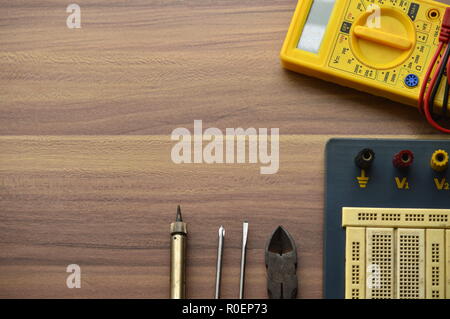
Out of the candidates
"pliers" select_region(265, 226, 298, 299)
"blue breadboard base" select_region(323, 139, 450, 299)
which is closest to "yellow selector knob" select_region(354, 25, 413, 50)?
"blue breadboard base" select_region(323, 139, 450, 299)

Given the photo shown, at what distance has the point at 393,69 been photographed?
2.95 ft

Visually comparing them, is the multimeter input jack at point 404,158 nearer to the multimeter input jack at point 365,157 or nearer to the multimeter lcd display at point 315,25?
the multimeter input jack at point 365,157

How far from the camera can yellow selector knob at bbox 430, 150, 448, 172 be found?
2.84 feet

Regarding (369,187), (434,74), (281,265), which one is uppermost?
(434,74)

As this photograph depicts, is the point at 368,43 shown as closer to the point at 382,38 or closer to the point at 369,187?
the point at 382,38

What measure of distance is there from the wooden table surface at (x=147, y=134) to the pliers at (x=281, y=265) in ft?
0.05

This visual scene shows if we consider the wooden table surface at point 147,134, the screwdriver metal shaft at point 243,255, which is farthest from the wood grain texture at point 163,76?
the screwdriver metal shaft at point 243,255

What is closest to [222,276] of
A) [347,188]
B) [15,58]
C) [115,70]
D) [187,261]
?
[187,261]

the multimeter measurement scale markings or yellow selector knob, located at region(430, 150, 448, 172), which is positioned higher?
the multimeter measurement scale markings

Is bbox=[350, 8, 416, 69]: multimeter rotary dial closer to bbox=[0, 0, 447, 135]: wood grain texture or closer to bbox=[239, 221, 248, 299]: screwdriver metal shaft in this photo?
bbox=[0, 0, 447, 135]: wood grain texture

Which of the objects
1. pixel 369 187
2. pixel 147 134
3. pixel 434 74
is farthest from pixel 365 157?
pixel 147 134

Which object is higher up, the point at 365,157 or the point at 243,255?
the point at 365,157

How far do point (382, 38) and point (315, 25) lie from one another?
0.09 meters

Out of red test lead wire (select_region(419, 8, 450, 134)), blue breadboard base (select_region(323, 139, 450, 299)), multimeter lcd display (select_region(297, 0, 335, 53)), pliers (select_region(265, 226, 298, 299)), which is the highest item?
multimeter lcd display (select_region(297, 0, 335, 53))
